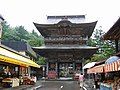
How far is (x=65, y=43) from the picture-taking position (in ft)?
161

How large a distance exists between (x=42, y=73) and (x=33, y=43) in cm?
1743

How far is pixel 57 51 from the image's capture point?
48.6m

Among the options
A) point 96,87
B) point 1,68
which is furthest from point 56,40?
point 96,87

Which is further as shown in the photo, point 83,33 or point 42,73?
point 42,73

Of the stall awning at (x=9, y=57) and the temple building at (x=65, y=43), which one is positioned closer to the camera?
the stall awning at (x=9, y=57)

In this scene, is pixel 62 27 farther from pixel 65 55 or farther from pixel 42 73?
pixel 42 73

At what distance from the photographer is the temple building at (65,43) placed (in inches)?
1877

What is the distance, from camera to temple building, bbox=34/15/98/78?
47688mm

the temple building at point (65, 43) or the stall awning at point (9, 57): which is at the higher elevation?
the temple building at point (65, 43)

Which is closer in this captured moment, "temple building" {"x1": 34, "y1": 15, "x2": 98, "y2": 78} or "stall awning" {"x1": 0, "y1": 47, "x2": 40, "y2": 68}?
"stall awning" {"x1": 0, "y1": 47, "x2": 40, "y2": 68}

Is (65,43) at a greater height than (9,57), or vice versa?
(65,43)

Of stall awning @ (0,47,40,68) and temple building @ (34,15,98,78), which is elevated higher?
temple building @ (34,15,98,78)

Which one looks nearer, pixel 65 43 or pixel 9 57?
pixel 9 57

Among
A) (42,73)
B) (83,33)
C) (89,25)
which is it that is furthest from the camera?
(42,73)
